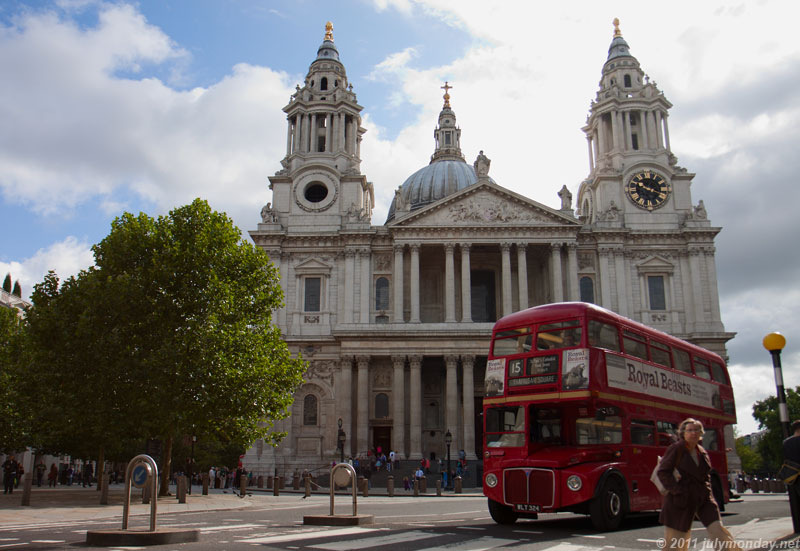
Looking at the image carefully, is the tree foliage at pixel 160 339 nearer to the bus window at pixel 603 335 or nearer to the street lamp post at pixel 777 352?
the bus window at pixel 603 335

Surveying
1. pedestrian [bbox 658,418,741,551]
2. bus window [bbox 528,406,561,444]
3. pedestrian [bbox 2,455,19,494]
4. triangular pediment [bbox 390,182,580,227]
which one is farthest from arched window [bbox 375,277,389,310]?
pedestrian [bbox 658,418,741,551]

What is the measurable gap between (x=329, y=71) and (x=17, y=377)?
116 feet

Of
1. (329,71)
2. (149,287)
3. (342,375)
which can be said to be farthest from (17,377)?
(329,71)

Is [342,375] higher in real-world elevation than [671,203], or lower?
lower

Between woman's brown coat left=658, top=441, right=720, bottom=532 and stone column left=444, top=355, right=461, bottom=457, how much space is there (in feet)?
119

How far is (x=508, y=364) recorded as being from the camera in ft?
53.4

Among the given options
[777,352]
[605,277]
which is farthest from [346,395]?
[777,352]

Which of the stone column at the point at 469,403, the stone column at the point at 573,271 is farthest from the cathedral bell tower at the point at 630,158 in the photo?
the stone column at the point at 469,403

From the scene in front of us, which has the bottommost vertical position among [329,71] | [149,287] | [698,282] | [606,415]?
[606,415]

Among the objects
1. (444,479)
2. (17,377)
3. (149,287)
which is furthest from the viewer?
(444,479)

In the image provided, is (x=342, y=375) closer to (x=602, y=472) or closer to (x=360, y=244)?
(x=360, y=244)

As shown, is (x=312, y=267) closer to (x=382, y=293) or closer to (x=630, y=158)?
(x=382, y=293)

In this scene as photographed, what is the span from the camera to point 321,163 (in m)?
52.3

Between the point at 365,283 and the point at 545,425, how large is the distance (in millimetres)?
34282
